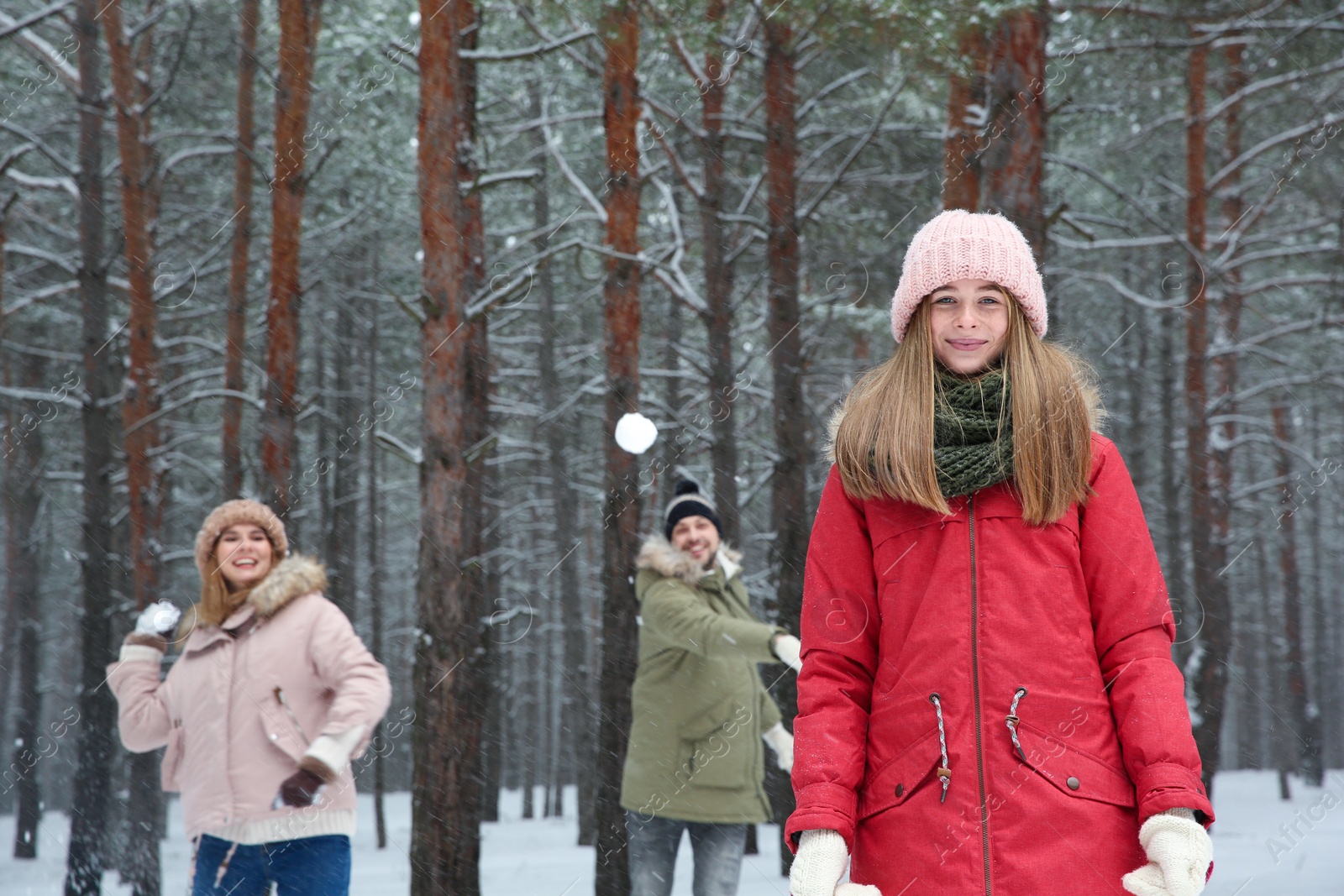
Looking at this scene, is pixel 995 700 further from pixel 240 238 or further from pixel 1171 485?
pixel 1171 485

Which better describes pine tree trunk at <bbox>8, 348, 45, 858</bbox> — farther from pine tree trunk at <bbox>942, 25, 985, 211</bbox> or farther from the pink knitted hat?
the pink knitted hat

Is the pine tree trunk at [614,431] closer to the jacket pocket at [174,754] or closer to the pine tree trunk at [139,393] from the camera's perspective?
the pine tree trunk at [139,393]

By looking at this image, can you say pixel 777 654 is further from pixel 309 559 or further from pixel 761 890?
pixel 761 890

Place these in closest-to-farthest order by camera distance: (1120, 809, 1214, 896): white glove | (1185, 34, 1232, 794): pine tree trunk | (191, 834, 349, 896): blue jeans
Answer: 1. (1120, 809, 1214, 896): white glove
2. (191, 834, 349, 896): blue jeans
3. (1185, 34, 1232, 794): pine tree trunk

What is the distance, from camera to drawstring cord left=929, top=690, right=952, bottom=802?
6.60 feet

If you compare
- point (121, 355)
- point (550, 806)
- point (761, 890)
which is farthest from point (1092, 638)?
point (550, 806)

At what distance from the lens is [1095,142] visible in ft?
56.9

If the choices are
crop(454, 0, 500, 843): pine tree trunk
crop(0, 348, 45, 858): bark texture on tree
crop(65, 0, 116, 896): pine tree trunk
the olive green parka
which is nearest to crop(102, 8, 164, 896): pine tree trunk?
crop(65, 0, 116, 896): pine tree trunk

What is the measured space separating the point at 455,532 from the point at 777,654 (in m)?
3.35

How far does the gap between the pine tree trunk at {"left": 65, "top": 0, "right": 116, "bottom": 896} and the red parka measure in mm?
10153

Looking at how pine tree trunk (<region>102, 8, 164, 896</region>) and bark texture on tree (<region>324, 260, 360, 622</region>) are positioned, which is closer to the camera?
pine tree trunk (<region>102, 8, 164, 896</region>)

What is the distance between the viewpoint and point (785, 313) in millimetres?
10133

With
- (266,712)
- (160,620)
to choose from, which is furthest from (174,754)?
(160,620)

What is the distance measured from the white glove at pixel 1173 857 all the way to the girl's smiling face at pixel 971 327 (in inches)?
36.3
